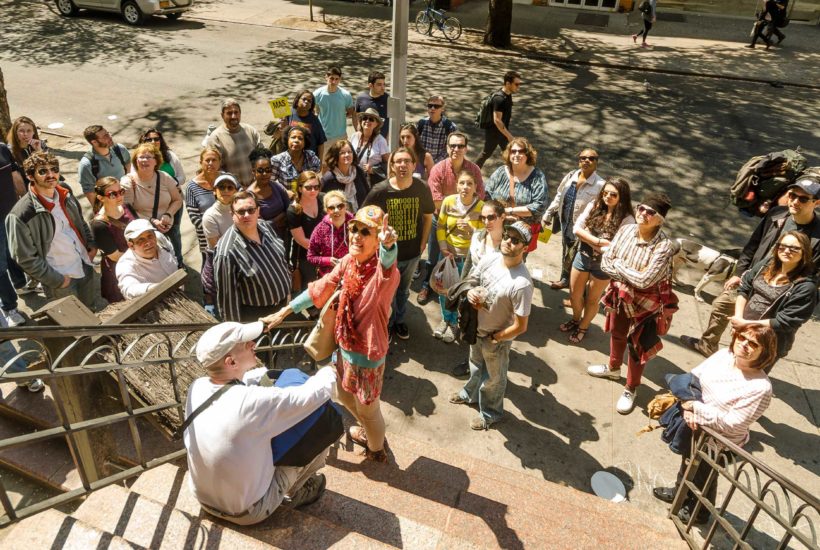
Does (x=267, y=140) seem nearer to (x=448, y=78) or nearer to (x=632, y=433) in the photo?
(x=448, y=78)

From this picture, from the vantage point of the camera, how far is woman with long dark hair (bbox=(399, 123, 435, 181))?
6.75 metres

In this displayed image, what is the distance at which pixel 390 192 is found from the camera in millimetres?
5555

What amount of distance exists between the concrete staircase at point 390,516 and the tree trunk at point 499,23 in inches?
618

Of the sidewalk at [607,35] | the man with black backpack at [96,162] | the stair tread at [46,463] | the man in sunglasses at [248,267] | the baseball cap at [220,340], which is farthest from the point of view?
the sidewalk at [607,35]

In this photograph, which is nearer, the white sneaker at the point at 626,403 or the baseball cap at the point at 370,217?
the baseball cap at the point at 370,217

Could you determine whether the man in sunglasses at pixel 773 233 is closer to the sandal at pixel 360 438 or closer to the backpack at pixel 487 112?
the sandal at pixel 360 438

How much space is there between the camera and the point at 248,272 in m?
4.58

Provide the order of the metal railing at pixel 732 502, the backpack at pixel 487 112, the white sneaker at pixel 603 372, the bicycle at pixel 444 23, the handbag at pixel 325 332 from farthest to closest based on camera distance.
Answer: the bicycle at pixel 444 23
the backpack at pixel 487 112
the white sneaker at pixel 603 372
the handbag at pixel 325 332
the metal railing at pixel 732 502

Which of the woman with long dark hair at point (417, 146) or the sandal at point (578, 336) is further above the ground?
the woman with long dark hair at point (417, 146)

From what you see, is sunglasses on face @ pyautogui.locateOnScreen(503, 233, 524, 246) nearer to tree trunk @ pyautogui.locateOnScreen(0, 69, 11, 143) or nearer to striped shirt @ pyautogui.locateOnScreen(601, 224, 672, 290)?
striped shirt @ pyautogui.locateOnScreen(601, 224, 672, 290)

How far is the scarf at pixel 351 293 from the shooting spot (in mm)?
3779

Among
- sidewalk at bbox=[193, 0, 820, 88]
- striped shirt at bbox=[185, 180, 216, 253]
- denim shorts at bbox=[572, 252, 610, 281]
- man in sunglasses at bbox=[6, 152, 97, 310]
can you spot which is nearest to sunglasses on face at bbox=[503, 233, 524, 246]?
denim shorts at bbox=[572, 252, 610, 281]

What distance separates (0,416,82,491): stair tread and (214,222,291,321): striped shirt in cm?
158

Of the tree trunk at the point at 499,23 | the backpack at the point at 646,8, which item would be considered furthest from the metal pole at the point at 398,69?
the backpack at the point at 646,8
